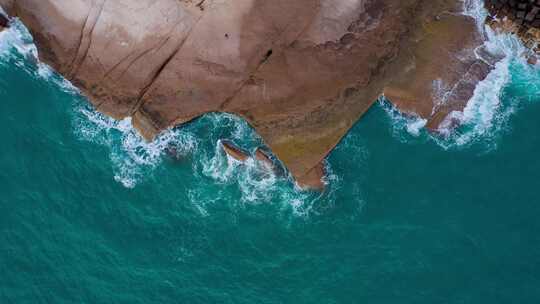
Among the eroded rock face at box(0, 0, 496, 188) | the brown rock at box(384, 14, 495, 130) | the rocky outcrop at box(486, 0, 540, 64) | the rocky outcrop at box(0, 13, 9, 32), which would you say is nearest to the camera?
the eroded rock face at box(0, 0, 496, 188)

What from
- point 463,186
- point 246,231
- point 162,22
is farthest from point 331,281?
point 162,22

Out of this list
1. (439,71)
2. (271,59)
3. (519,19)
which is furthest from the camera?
(439,71)

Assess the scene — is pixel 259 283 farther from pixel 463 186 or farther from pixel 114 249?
pixel 463 186

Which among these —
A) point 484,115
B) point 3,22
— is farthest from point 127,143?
point 484,115

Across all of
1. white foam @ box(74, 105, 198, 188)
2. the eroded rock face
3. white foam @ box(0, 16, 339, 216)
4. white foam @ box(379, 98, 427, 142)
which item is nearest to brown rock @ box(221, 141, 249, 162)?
white foam @ box(0, 16, 339, 216)

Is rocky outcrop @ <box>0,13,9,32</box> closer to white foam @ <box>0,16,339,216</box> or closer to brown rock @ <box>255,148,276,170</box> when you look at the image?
white foam @ <box>0,16,339,216</box>

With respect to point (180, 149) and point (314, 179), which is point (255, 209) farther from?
point (180, 149)
